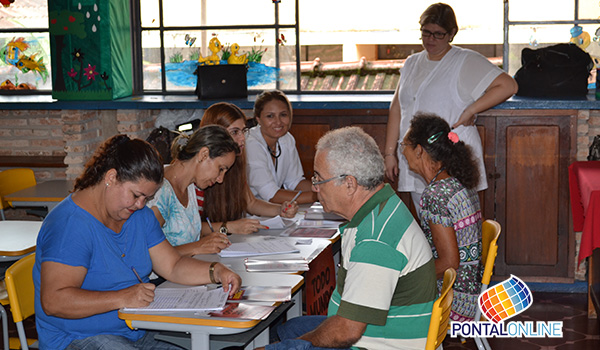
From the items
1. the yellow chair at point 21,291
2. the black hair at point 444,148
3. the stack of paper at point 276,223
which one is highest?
the black hair at point 444,148

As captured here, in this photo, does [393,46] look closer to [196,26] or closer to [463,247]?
[196,26]

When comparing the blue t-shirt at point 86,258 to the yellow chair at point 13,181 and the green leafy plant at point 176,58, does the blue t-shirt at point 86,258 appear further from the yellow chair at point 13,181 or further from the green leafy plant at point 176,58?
the green leafy plant at point 176,58

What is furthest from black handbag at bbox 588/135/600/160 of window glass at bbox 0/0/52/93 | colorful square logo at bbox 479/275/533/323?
window glass at bbox 0/0/52/93

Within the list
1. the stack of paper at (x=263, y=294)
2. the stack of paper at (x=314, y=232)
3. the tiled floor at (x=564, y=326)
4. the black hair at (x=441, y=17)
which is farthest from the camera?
the black hair at (x=441, y=17)

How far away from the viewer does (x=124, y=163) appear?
95.0 inches

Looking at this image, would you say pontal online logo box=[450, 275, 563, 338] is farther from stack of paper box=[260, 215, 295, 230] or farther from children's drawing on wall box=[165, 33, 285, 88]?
children's drawing on wall box=[165, 33, 285, 88]

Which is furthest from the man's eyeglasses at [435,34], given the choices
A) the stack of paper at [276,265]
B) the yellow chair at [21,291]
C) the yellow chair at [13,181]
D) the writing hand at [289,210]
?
the yellow chair at [13,181]

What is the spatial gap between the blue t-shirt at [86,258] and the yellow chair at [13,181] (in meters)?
2.68

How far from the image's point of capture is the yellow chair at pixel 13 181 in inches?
197

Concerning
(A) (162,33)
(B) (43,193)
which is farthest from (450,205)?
(A) (162,33)

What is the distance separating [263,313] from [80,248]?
653mm

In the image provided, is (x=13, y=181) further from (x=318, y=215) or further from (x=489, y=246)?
(x=489, y=246)

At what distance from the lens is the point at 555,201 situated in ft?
16.4

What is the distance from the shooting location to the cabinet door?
16.3 ft
